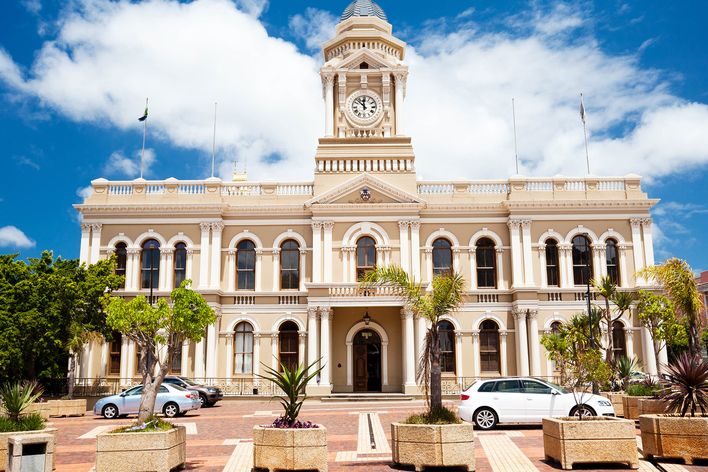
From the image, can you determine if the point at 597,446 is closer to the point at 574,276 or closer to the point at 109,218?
the point at 574,276

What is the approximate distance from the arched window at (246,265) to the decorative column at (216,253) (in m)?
1.06

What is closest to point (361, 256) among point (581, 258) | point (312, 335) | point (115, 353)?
point (312, 335)

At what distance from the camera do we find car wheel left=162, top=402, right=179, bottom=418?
23.7 metres

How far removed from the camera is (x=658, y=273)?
22.1 m

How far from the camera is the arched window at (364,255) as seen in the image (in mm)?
34344

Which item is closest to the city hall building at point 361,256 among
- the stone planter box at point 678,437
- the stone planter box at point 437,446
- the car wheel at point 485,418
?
the car wheel at point 485,418

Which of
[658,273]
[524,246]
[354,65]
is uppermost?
[354,65]

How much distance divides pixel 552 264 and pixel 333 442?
70.7 ft

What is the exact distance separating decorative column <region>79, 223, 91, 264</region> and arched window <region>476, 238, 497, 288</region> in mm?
19625

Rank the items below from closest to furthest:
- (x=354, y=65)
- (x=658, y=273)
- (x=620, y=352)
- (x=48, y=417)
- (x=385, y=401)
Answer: (x=658, y=273) → (x=48, y=417) → (x=385, y=401) → (x=620, y=352) → (x=354, y=65)

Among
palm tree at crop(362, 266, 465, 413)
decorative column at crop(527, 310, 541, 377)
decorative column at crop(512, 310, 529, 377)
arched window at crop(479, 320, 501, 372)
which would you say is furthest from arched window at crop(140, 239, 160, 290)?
palm tree at crop(362, 266, 465, 413)

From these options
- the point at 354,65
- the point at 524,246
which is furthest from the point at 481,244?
the point at 354,65

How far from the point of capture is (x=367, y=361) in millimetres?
33781

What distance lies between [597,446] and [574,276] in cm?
2351
